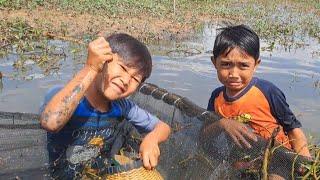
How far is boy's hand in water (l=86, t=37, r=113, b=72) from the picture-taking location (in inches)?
78.6

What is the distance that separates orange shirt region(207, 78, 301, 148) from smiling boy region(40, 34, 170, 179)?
647 mm

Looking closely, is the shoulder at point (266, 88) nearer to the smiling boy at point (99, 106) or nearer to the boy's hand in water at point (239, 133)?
the boy's hand in water at point (239, 133)

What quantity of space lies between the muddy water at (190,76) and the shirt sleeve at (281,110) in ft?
6.57

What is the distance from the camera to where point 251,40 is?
2912 mm

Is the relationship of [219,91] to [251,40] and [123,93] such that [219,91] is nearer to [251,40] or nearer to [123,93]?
[251,40]

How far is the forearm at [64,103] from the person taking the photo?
2.02 m

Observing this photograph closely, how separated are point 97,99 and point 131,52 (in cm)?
32

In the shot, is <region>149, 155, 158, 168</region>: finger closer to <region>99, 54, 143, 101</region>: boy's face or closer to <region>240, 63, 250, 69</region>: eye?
<region>99, 54, 143, 101</region>: boy's face

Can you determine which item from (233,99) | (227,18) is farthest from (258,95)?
(227,18)

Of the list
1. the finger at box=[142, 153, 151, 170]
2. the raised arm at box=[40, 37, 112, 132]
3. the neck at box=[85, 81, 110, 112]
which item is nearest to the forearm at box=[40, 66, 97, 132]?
the raised arm at box=[40, 37, 112, 132]

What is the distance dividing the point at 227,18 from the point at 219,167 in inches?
532

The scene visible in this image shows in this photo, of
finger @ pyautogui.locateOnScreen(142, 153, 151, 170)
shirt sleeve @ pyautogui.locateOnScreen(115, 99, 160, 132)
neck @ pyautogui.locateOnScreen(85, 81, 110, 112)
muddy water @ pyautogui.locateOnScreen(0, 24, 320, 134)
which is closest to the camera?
finger @ pyautogui.locateOnScreen(142, 153, 151, 170)

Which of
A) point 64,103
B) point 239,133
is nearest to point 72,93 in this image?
point 64,103

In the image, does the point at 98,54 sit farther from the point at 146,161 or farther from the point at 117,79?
the point at 146,161
